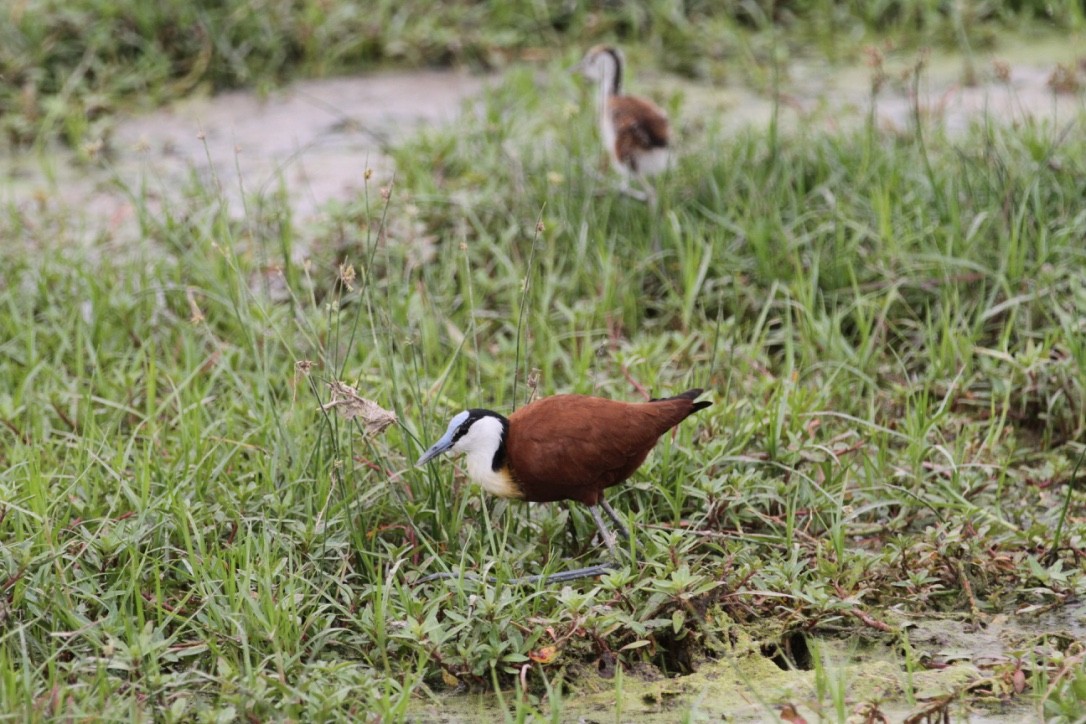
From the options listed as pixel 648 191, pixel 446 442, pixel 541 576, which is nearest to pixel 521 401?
pixel 446 442

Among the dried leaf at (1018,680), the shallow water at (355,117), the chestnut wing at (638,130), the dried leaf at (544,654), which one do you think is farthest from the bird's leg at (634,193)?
the dried leaf at (1018,680)

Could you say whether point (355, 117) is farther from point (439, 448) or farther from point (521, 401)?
point (439, 448)

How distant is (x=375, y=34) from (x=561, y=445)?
435 cm

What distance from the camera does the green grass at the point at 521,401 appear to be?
3.35m

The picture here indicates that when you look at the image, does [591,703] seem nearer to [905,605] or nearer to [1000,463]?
[905,605]

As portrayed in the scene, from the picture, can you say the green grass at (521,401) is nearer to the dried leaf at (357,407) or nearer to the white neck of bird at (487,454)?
the dried leaf at (357,407)

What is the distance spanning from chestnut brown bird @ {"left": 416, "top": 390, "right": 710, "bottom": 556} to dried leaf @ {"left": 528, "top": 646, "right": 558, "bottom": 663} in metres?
0.40

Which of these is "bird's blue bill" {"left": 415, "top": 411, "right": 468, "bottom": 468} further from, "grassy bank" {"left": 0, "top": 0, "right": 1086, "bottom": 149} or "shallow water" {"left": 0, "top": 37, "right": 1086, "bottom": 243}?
"grassy bank" {"left": 0, "top": 0, "right": 1086, "bottom": 149}

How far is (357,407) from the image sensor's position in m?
3.46

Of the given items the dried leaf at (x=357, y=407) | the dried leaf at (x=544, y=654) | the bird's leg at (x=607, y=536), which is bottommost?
the dried leaf at (x=544, y=654)

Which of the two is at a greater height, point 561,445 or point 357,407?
point 357,407

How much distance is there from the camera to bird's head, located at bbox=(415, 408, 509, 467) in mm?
3609

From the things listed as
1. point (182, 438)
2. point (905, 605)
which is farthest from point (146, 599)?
point (905, 605)

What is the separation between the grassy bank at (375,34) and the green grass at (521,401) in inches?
48.5
